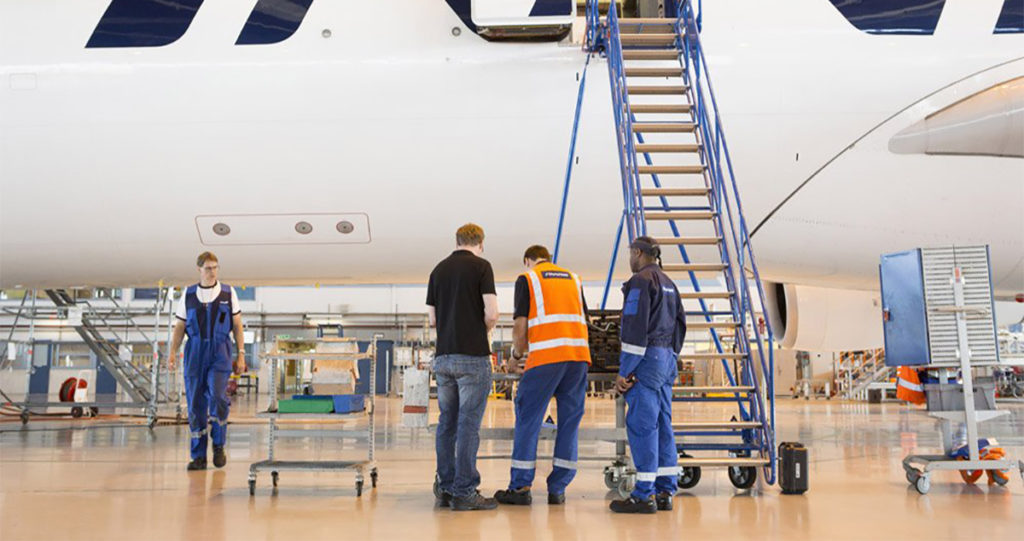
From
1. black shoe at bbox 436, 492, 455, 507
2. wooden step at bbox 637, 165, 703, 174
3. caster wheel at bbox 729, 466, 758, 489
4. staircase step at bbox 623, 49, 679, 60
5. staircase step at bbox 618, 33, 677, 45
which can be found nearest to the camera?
black shoe at bbox 436, 492, 455, 507

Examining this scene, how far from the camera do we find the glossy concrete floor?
176 inches

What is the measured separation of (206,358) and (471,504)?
9.66 ft

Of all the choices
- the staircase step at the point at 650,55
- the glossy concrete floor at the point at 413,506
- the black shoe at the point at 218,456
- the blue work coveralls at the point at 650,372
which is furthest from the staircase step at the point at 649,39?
the black shoe at the point at 218,456

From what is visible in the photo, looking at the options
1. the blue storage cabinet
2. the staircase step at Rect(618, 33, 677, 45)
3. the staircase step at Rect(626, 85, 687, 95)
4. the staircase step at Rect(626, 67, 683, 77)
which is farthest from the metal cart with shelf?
the blue storage cabinet

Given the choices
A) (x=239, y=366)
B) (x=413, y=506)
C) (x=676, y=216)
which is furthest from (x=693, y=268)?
(x=239, y=366)

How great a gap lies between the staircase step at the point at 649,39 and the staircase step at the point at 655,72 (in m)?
0.45

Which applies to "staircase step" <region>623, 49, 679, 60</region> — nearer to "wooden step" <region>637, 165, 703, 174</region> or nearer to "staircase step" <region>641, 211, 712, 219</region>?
"wooden step" <region>637, 165, 703, 174</region>

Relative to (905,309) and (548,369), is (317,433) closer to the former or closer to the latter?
(548,369)

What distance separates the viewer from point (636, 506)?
4969 millimetres

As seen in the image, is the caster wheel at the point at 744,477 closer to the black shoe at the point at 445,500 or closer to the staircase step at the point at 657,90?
the black shoe at the point at 445,500

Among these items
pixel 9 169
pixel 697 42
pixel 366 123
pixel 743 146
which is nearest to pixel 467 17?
A: pixel 366 123

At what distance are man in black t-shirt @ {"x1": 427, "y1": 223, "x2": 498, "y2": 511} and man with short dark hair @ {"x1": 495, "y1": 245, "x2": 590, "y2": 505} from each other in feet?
0.68

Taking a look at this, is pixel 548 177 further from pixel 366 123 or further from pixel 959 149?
pixel 959 149

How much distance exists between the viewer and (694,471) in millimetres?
6105
